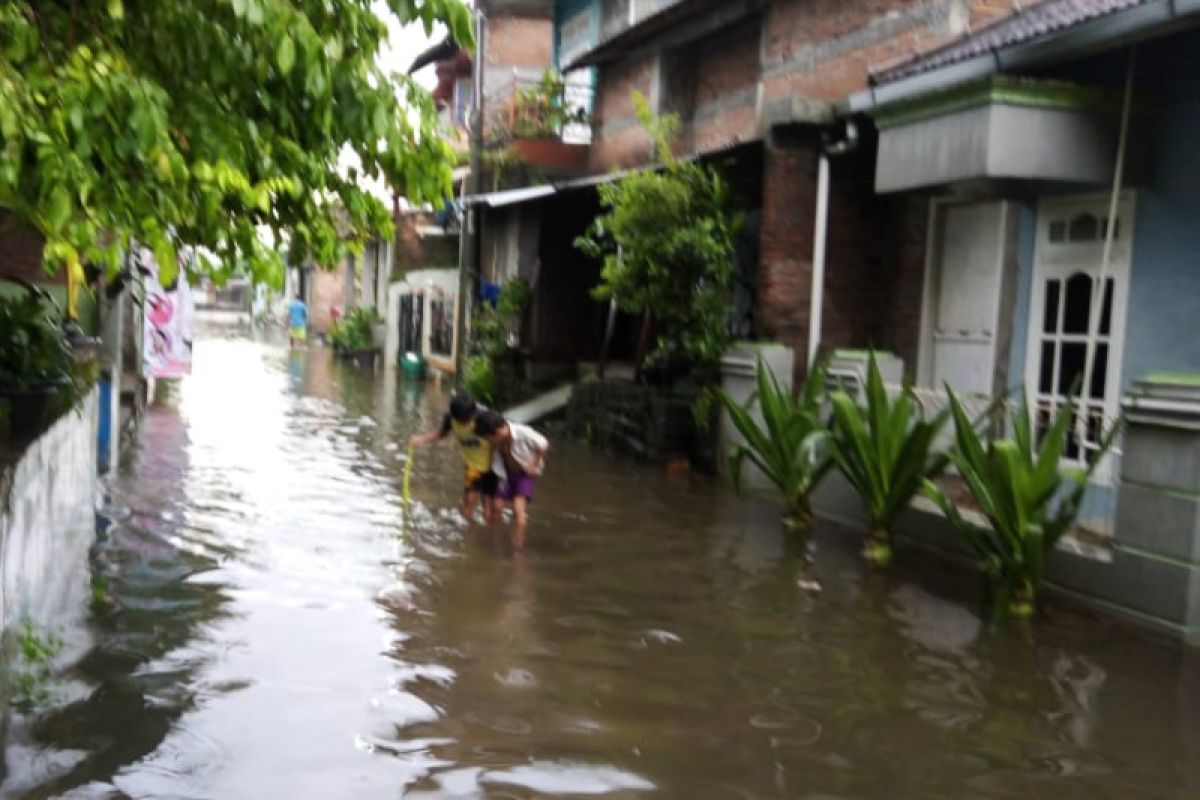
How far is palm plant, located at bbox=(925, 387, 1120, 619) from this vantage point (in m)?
7.34

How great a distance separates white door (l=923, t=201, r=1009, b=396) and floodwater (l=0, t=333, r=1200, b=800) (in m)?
1.94

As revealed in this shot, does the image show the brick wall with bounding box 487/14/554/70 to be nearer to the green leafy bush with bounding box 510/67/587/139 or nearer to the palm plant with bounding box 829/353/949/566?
the green leafy bush with bounding box 510/67/587/139

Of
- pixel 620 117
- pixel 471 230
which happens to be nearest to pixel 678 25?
pixel 620 117

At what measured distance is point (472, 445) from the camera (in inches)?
385

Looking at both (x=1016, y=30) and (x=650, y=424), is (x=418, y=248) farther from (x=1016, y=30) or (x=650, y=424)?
→ (x=1016, y=30)

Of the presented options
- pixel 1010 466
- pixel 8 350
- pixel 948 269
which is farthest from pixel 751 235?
pixel 8 350

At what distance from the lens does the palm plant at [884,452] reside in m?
8.69

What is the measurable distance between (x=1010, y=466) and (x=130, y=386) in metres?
10.3

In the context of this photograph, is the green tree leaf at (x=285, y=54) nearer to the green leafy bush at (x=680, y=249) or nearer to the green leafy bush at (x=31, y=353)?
the green leafy bush at (x=31, y=353)

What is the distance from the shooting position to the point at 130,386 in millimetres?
14023

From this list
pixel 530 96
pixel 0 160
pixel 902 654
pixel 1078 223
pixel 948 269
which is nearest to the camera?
pixel 0 160

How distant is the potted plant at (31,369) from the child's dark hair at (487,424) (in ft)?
10.8

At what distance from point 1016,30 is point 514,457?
5.59 m

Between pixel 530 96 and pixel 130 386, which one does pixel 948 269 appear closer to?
pixel 130 386
